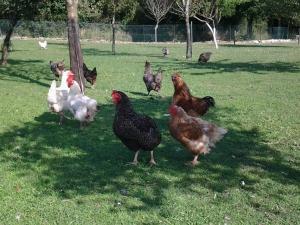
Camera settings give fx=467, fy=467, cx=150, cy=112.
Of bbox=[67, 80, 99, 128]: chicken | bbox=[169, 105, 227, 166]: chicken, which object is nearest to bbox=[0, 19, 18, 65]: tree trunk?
bbox=[67, 80, 99, 128]: chicken

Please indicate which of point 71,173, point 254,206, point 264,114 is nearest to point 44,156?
point 71,173

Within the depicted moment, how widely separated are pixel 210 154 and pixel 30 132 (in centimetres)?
365

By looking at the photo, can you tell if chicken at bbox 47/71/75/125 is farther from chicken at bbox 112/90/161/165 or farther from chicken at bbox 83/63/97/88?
chicken at bbox 83/63/97/88

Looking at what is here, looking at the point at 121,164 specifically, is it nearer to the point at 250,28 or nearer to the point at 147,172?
the point at 147,172

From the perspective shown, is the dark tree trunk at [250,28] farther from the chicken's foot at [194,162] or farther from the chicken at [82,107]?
the chicken's foot at [194,162]

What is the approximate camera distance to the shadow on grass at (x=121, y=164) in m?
6.16

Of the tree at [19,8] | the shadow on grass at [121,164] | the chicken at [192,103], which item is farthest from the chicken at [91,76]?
the tree at [19,8]

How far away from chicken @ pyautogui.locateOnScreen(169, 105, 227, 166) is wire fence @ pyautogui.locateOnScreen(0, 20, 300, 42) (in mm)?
51924

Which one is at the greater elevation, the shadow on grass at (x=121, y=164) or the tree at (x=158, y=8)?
the tree at (x=158, y=8)

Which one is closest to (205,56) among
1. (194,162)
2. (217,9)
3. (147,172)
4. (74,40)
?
(74,40)

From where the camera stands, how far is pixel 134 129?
686 cm

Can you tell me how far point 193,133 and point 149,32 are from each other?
55232 mm

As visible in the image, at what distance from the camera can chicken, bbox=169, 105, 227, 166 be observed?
700cm

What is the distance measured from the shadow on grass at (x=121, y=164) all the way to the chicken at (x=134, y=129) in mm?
332
